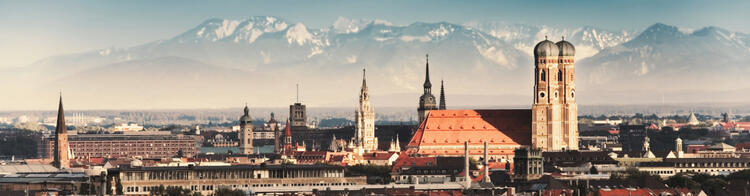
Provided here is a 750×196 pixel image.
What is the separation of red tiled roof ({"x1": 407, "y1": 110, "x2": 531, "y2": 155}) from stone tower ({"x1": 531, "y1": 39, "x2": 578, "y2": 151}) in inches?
75.9

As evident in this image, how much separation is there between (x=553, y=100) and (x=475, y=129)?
8116mm

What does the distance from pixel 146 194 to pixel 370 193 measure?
14651 millimetres

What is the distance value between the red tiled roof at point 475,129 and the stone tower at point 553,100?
1.93 metres

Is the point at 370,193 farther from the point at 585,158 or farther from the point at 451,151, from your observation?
the point at 451,151

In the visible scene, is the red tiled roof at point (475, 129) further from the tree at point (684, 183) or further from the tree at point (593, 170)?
the tree at point (684, 183)

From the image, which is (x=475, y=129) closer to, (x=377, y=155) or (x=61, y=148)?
(x=377, y=155)

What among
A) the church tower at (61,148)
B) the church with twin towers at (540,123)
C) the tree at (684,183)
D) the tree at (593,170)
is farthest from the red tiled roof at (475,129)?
the tree at (684,183)

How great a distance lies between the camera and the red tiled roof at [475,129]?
16712cm

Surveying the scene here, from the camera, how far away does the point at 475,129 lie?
169 m

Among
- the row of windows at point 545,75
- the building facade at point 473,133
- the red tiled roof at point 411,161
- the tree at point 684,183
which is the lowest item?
the tree at point 684,183

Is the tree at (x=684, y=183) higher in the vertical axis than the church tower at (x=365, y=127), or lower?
lower

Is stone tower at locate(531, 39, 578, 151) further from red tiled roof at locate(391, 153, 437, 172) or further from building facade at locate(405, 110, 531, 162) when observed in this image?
red tiled roof at locate(391, 153, 437, 172)

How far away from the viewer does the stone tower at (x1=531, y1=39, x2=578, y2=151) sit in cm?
16375

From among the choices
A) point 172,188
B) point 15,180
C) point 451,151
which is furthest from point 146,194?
point 451,151
